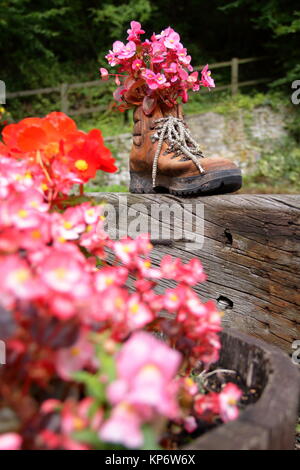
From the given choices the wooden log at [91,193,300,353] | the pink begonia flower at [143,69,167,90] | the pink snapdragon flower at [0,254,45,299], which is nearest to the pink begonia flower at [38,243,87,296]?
the pink snapdragon flower at [0,254,45,299]

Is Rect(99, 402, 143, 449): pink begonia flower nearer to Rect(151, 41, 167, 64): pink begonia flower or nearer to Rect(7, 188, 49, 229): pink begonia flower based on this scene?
Rect(7, 188, 49, 229): pink begonia flower

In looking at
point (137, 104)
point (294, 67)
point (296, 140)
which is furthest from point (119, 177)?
point (137, 104)

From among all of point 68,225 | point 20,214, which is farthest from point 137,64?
point 20,214

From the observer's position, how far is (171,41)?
62.3 inches

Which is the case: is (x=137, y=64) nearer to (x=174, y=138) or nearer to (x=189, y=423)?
(x=174, y=138)

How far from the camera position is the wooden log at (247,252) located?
1426mm

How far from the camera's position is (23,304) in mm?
442

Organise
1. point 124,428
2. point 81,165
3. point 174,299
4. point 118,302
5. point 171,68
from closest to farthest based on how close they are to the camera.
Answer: point 124,428
point 118,302
point 174,299
point 81,165
point 171,68

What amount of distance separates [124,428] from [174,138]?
54.9 inches

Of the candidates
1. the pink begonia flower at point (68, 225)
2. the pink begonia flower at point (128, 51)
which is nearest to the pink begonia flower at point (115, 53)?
the pink begonia flower at point (128, 51)

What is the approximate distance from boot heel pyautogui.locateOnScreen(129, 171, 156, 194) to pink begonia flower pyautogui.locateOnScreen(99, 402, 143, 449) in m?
1.38

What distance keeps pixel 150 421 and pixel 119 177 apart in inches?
338

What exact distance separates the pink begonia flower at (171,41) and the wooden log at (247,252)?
1.84 ft

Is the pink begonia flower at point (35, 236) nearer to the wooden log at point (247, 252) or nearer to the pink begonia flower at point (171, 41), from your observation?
the wooden log at point (247, 252)
